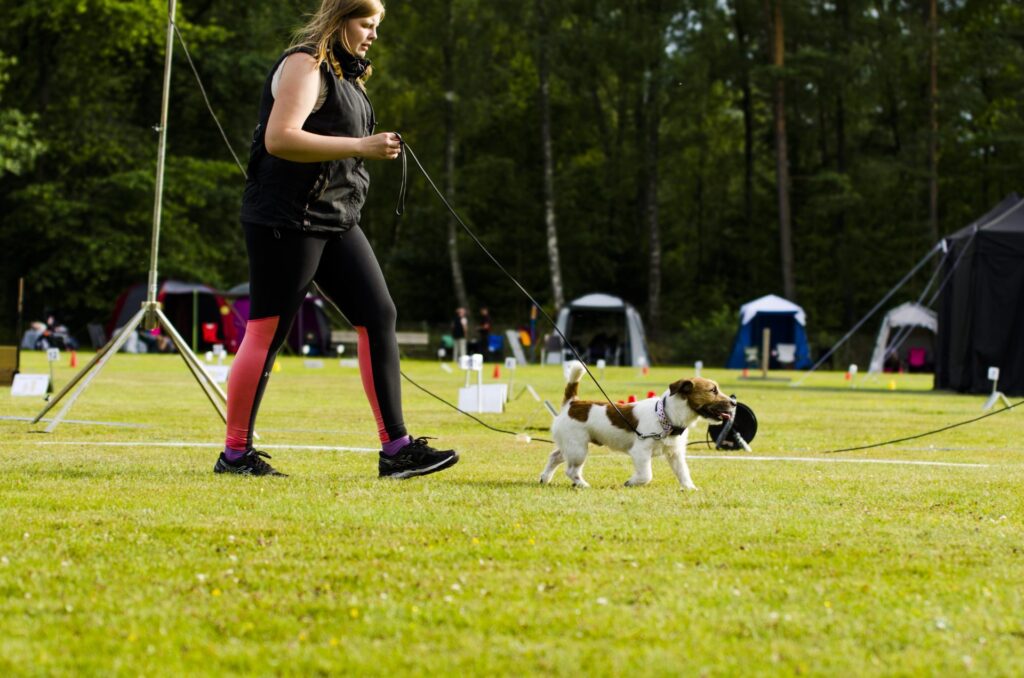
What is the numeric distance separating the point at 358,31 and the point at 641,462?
217 cm

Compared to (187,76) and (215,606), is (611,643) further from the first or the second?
(187,76)

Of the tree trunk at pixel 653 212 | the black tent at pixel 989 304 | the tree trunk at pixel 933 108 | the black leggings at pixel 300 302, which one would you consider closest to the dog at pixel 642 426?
the black leggings at pixel 300 302

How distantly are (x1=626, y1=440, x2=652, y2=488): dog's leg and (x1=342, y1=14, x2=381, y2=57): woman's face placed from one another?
2029mm

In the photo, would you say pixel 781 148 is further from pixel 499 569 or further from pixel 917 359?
pixel 499 569

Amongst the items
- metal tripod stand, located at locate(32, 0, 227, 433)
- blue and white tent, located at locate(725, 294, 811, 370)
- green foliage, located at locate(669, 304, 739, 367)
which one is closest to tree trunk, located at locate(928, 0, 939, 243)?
blue and white tent, located at locate(725, 294, 811, 370)

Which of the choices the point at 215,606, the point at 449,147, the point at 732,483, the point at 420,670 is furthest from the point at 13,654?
the point at 449,147

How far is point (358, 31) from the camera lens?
5.12m

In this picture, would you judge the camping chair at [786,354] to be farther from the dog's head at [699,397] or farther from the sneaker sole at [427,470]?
the sneaker sole at [427,470]

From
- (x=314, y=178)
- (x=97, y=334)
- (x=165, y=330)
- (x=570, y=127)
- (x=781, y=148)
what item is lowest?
(x=97, y=334)

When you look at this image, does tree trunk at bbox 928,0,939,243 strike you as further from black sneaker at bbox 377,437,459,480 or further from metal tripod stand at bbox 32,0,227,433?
black sneaker at bbox 377,437,459,480

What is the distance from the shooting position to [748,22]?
1490 inches

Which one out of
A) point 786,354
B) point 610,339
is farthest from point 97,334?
point 786,354

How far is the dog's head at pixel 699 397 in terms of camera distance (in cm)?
558

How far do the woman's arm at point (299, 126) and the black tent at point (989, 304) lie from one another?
14502mm
